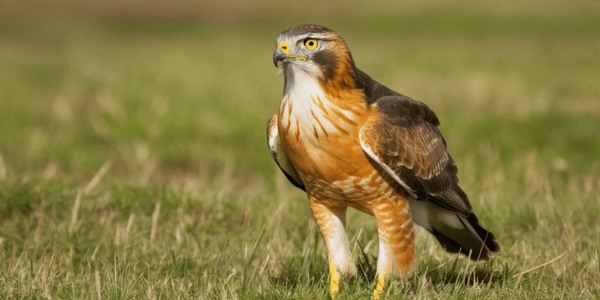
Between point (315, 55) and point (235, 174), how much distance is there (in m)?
5.00

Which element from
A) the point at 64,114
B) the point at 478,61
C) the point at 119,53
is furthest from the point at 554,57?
the point at 64,114

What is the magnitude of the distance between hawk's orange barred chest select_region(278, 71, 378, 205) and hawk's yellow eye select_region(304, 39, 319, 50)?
0.51ft

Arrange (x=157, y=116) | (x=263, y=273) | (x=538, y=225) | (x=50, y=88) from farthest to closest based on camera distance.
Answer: (x=50, y=88)
(x=157, y=116)
(x=538, y=225)
(x=263, y=273)

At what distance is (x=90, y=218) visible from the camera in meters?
6.21

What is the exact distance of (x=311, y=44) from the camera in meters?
4.62

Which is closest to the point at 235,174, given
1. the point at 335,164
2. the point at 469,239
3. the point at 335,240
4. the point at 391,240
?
the point at 469,239

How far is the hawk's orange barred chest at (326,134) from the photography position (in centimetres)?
459

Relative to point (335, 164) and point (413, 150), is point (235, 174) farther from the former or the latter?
point (335, 164)

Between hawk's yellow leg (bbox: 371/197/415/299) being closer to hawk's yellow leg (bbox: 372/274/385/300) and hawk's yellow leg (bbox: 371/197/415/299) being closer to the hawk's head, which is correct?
hawk's yellow leg (bbox: 372/274/385/300)

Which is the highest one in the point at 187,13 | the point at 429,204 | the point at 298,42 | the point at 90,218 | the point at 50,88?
the point at 298,42

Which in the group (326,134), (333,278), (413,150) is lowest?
(333,278)

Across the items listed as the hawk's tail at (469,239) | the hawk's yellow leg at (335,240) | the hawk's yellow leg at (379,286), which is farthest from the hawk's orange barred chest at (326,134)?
the hawk's tail at (469,239)

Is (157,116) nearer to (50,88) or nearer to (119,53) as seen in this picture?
(50,88)

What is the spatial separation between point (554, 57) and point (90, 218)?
45.1ft
